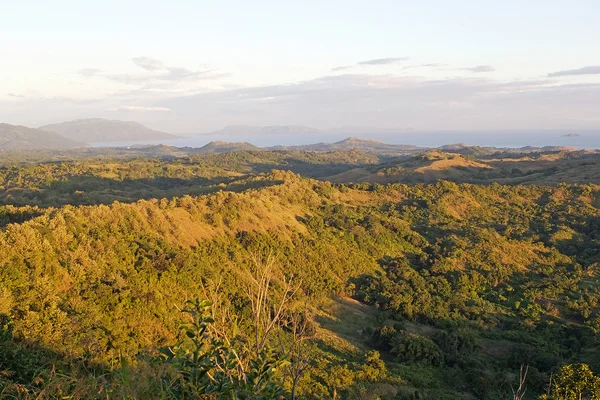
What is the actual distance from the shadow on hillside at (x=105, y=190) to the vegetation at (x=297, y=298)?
4.30 feet

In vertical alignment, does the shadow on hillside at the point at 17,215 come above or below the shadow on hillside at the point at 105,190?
above

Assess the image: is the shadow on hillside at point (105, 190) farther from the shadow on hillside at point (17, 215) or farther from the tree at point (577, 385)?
the tree at point (577, 385)

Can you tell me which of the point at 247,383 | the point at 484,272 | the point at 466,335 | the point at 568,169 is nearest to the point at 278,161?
the point at 568,169

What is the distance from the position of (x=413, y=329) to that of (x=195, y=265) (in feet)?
38.3

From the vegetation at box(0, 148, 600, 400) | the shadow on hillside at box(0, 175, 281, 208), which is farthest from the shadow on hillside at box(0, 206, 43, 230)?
the shadow on hillside at box(0, 175, 281, 208)

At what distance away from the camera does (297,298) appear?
71.5 ft

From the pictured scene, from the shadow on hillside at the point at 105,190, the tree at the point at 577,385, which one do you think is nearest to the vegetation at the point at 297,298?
the tree at the point at 577,385

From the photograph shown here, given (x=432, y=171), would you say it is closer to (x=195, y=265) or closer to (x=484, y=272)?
(x=484, y=272)

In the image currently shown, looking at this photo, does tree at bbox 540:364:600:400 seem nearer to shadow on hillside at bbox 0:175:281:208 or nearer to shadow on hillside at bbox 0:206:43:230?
shadow on hillside at bbox 0:206:43:230

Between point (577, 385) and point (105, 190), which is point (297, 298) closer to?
point (577, 385)

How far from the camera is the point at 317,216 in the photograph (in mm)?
33344

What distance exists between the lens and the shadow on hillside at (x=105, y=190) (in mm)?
39062

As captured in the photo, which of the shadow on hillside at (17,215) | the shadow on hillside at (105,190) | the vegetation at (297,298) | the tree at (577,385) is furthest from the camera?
the shadow on hillside at (105,190)

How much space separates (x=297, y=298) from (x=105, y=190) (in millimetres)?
37370
